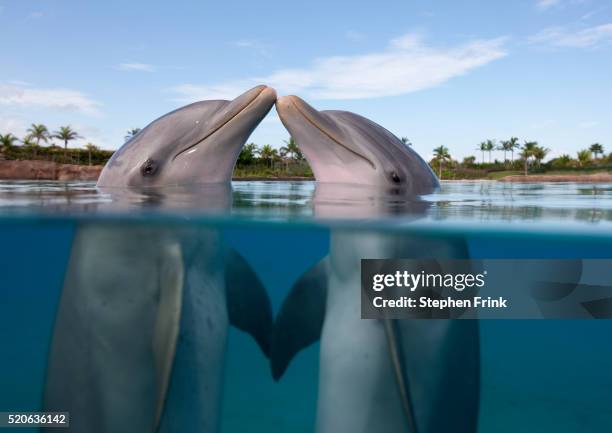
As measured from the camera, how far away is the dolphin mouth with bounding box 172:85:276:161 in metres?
4.95

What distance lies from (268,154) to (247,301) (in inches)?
2789

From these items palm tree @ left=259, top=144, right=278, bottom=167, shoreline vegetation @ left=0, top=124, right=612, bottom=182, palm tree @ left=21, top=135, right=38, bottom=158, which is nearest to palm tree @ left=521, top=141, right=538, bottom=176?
shoreline vegetation @ left=0, top=124, right=612, bottom=182

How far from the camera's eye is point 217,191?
20.7 feet

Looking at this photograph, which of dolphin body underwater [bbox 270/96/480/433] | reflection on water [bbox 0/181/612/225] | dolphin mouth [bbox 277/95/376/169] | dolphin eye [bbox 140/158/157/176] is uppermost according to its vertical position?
dolphin mouth [bbox 277/95/376/169]

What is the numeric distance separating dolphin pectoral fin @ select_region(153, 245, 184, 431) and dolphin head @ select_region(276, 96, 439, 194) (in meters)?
1.71

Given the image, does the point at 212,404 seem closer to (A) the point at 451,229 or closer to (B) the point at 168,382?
(B) the point at 168,382

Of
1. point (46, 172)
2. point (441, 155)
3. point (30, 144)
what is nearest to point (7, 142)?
point (30, 144)

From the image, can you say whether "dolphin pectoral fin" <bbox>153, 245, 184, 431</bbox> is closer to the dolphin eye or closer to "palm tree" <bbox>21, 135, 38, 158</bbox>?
the dolphin eye

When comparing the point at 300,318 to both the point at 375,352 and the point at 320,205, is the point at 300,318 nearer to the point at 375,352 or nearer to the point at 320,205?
the point at 375,352

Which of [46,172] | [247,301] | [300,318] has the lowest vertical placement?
[300,318]

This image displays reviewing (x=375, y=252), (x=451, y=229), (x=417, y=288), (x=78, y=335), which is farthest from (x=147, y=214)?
(x=451, y=229)

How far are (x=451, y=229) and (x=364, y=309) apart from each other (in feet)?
3.79

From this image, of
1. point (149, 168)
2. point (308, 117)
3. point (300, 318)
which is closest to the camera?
point (300, 318)

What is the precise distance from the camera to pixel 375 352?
4223 millimetres
